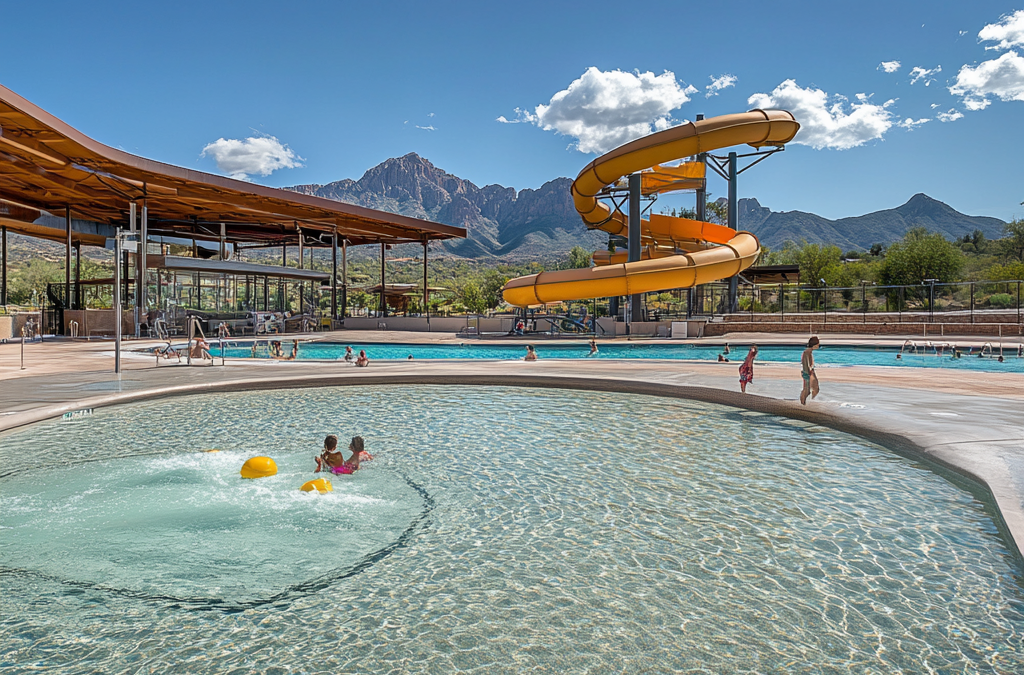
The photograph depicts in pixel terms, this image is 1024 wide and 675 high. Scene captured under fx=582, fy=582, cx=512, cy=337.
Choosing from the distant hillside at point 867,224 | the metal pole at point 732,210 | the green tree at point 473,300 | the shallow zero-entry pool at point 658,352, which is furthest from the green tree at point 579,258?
the distant hillside at point 867,224

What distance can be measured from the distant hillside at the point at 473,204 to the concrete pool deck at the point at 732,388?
4952 inches

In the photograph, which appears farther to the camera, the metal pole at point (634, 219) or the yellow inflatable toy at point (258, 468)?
the metal pole at point (634, 219)

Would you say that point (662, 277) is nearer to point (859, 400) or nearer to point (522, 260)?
point (859, 400)

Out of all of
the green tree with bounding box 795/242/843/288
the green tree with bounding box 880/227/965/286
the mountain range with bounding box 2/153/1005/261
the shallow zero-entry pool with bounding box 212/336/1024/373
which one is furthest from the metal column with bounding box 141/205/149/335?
the mountain range with bounding box 2/153/1005/261

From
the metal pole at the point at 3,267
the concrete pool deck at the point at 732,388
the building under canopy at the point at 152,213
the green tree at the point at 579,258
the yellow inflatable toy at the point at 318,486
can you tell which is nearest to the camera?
the yellow inflatable toy at the point at 318,486

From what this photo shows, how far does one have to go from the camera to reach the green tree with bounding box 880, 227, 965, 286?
41.1 meters

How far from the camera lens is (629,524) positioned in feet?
13.8

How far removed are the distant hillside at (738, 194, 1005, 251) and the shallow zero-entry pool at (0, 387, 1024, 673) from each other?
15973 cm

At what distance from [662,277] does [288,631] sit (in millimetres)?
18120

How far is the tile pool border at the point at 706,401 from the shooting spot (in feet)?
13.3

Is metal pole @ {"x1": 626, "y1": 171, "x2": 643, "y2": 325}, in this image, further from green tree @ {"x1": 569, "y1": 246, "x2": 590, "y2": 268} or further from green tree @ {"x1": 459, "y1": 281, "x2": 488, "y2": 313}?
green tree @ {"x1": 569, "y1": 246, "x2": 590, "y2": 268}

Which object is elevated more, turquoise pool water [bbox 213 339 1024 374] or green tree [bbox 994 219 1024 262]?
green tree [bbox 994 219 1024 262]

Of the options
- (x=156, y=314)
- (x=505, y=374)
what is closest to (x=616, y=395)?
(x=505, y=374)

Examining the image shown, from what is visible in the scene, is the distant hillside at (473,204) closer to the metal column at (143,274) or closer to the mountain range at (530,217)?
the mountain range at (530,217)
